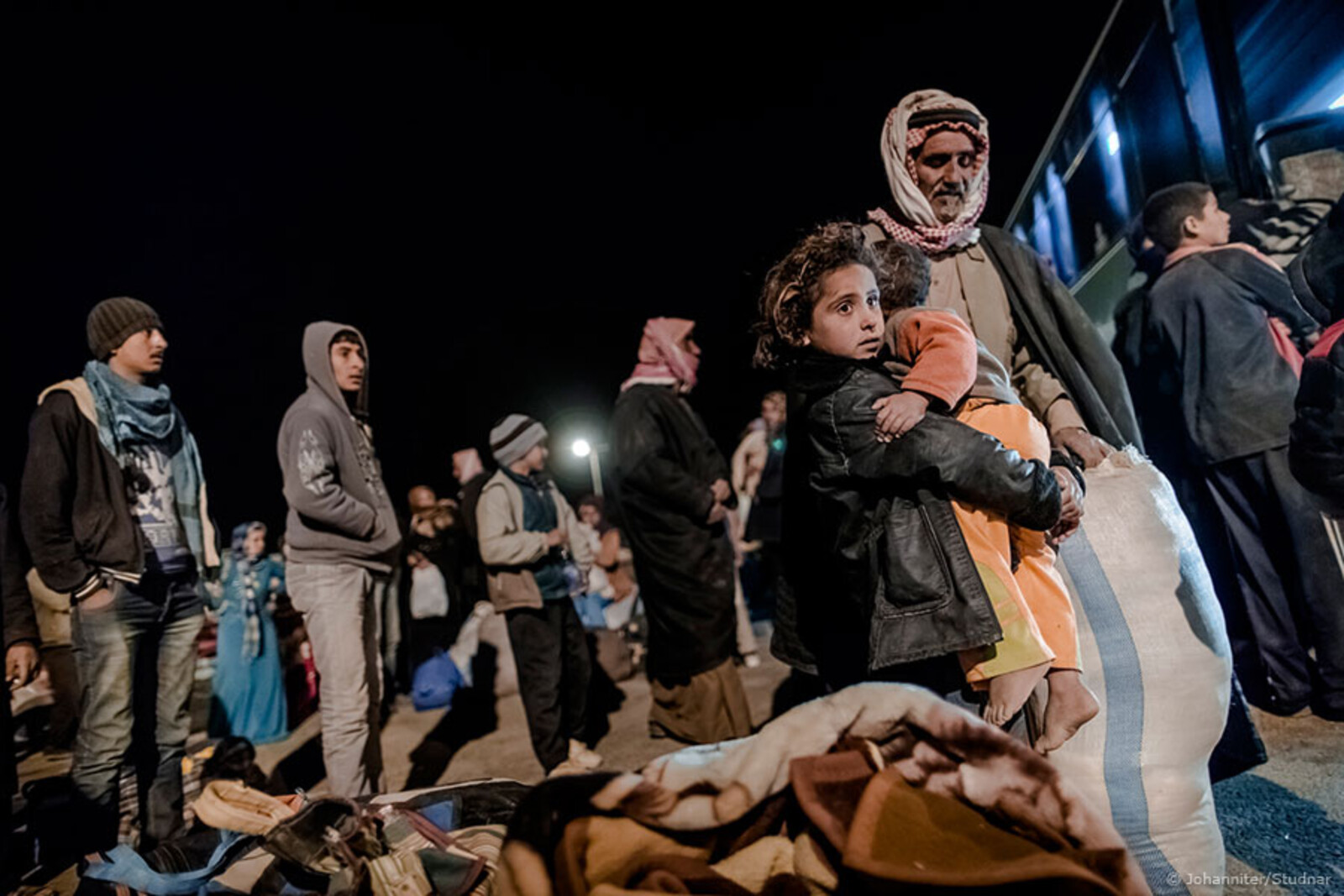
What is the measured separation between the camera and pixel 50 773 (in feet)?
13.8

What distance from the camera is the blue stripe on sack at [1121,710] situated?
1.46 meters

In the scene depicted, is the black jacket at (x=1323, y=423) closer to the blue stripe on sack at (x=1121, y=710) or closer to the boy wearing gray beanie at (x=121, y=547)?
the blue stripe on sack at (x=1121, y=710)

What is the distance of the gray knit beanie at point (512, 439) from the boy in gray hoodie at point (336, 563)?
108 cm

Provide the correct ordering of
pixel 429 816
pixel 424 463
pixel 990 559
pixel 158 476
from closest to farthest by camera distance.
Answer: pixel 990 559 < pixel 429 816 < pixel 158 476 < pixel 424 463

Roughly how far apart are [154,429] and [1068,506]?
365cm

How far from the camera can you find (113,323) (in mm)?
2887

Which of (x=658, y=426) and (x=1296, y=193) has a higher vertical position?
(x=1296, y=193)

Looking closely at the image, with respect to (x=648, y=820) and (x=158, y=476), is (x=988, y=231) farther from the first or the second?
(x=158, y=476)

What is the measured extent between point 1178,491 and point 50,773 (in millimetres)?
7222

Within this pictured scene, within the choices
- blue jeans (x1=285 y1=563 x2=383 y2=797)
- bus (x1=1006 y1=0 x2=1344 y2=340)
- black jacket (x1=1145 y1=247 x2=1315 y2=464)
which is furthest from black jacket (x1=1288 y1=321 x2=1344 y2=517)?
blue jeans (x1=285 y1=563 x2=383 y2=797)

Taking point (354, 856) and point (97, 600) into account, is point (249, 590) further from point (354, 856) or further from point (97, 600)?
point (354, 856)

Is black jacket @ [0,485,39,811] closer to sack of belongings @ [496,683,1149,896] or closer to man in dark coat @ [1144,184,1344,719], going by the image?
sack of belongings @ [496,683,1149,896]

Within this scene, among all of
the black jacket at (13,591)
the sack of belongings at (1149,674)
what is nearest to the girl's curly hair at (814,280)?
the sack of belongings at (1149,674)

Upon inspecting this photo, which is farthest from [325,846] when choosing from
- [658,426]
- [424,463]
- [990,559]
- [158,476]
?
[424,463]
